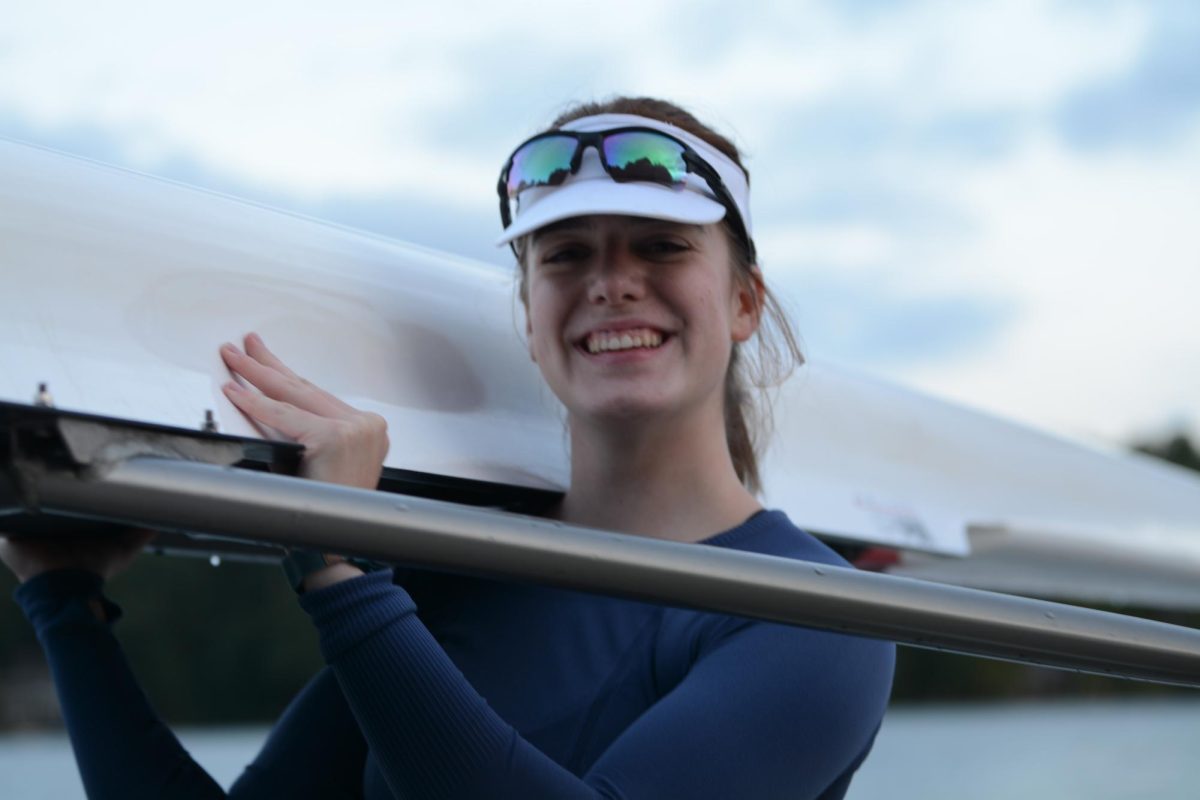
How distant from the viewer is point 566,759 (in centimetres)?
172

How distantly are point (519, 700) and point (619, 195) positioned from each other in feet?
1.92

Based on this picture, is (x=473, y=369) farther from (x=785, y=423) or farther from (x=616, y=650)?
(x=785, y=423)

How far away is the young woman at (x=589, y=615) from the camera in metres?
1.44

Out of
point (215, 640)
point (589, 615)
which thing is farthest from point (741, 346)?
point (215, 640)

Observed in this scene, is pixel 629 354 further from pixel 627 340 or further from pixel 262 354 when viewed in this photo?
pixel 262 354

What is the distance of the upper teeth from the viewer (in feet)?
6.06

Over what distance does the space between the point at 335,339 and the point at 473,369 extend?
278mm

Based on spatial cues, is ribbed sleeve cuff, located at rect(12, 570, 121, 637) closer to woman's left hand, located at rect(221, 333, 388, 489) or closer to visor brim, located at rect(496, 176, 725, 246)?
woman's left hand, located at rect(221, 333, 388, 489)

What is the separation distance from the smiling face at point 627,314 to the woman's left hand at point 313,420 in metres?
0.30

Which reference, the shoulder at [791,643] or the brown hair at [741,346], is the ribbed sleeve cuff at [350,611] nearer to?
the shoulder at [791,643]

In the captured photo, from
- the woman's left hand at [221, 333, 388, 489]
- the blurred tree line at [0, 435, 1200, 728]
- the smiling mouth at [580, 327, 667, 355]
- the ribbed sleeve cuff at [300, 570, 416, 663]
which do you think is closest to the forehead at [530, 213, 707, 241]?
the smiling mouth at [580, 327, 667, 355]

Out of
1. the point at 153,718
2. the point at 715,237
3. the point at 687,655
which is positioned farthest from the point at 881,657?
the point at 153,718

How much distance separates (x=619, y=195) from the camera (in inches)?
70.9

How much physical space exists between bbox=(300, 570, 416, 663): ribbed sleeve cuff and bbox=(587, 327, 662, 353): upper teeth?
1.67 feet
